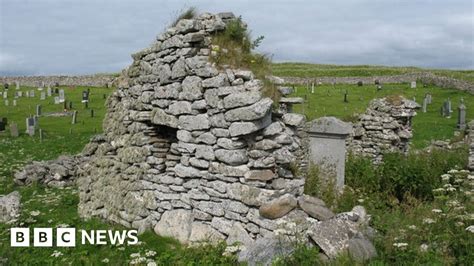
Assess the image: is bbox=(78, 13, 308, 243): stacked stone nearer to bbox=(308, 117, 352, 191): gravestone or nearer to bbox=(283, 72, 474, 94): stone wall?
bbox=(308, 117, 352, 191): gravestone

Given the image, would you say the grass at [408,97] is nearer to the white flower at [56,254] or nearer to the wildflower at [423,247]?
the wildflower at [423,247]

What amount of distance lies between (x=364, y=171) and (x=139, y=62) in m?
6.50

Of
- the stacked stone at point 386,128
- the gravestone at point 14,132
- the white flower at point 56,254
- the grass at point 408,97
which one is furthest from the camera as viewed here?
the gravestone at point 14,132

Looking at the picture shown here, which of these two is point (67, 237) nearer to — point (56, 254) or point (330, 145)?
point (56, 254)

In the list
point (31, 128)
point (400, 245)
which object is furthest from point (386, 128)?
point (31, 128)

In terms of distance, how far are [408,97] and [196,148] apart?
3133 cm

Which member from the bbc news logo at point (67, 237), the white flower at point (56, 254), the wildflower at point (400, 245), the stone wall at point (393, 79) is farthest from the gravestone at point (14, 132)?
the stone wall at point (393, 79)

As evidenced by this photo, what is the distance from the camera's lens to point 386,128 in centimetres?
1681

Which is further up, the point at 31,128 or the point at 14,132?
the point at 31,128

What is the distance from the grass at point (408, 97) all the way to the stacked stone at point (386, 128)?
5.56 feet

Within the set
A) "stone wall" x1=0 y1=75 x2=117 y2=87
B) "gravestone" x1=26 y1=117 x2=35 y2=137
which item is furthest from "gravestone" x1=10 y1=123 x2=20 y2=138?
"stone wall" x1=0 y1=75 x2=117 y2=87

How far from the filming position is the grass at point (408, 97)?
24898 mm

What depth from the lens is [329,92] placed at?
40688 millimetres

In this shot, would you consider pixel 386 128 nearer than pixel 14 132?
Yes
